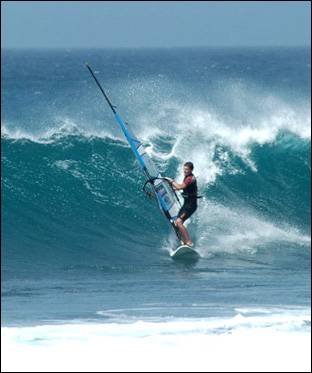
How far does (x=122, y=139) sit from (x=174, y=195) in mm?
4321

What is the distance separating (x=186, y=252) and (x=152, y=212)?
222 cm

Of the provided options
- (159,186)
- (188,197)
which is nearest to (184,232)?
Result: (188,197)

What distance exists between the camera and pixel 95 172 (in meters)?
15.4

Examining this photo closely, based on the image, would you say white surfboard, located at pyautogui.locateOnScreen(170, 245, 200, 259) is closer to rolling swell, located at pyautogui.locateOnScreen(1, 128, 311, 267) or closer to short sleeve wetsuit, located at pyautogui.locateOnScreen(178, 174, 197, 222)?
short sleeve wetsuit, located at pyautogui.locateOnScreen(178, 174, 197, 222)

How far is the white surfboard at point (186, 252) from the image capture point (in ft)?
39.3

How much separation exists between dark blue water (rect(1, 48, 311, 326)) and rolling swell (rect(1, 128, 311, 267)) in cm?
3

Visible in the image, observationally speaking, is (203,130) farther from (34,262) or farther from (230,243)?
(34,262)

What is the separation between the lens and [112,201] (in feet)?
47.4

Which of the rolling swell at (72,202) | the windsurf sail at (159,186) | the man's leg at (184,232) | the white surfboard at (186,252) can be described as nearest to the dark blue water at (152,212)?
the rolling swell at (72,202)

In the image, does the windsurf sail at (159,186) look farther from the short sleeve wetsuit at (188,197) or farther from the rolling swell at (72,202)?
the rolling swell at (72,202)

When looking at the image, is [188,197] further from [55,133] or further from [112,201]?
[55,133]

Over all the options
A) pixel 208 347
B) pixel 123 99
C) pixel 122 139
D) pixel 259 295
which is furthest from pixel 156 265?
pixel 123 99

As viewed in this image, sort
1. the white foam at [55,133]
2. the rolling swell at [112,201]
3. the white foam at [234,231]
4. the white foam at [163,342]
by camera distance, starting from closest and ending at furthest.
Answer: the white foam at [163,342], the white foam at [234,231], the rolling swell at [112,201], the white foam at [55,133]

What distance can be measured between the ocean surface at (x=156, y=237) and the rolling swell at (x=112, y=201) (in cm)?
3
